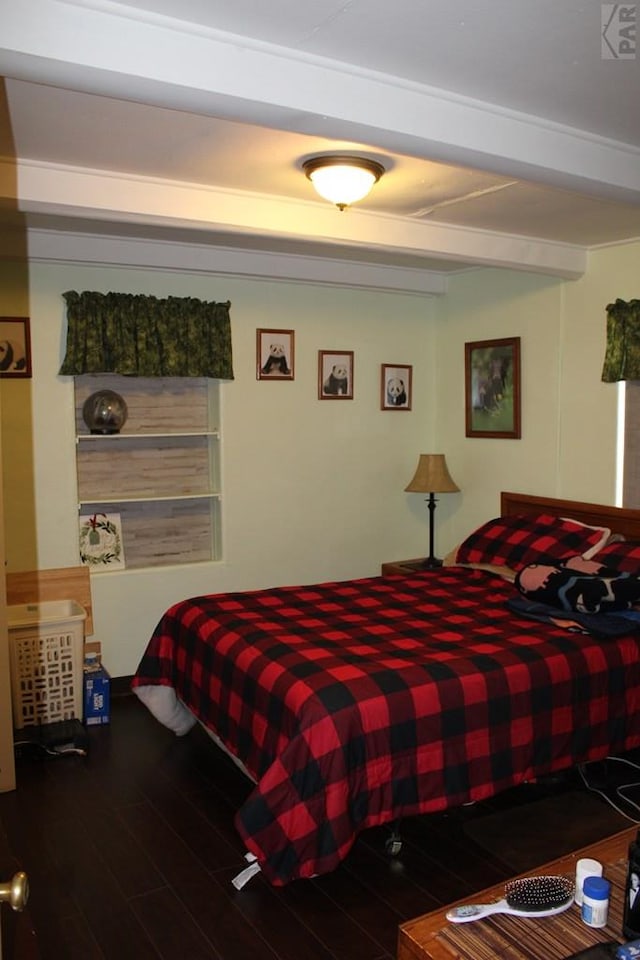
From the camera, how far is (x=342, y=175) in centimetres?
275

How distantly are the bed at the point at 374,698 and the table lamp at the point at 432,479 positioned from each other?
1.19 m

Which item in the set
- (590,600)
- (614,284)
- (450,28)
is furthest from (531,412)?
(450,28)

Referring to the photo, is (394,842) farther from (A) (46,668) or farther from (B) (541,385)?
(B) (541,385)

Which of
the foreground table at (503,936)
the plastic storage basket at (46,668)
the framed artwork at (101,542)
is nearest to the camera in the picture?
the foreground table at (503,936)

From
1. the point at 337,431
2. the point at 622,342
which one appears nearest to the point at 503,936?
the point at 622,342

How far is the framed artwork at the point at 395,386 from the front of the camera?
514 centimetres

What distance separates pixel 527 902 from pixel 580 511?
2.90 metres

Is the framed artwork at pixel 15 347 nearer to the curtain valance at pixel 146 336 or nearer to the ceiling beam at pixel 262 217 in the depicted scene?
the curtain valance at pixel 146 336

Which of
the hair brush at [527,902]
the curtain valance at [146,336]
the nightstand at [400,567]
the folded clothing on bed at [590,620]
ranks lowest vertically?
the hair brush at [527,902]

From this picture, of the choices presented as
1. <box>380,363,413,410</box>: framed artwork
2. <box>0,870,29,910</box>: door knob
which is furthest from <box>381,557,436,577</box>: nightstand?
<box>0,870,29,910</box>: door knob

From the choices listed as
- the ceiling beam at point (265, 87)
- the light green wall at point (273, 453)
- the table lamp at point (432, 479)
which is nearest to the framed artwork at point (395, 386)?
the light green wall at point (273, 453)

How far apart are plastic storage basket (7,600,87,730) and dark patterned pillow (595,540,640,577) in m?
2.54

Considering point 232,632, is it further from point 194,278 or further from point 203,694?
point 194,278

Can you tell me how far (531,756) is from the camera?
2818 millimetres
